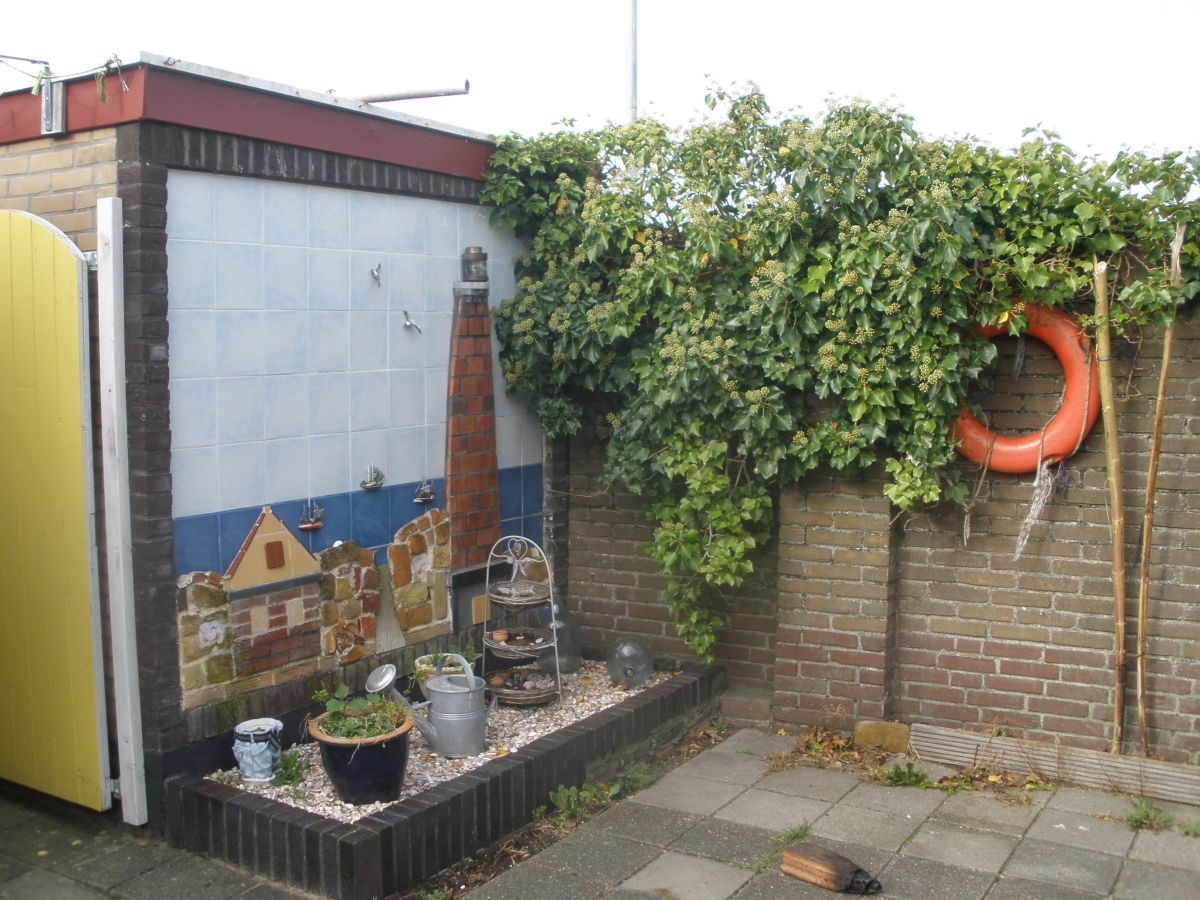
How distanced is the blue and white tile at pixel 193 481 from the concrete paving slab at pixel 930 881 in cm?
300

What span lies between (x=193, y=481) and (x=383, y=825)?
156 centimetres

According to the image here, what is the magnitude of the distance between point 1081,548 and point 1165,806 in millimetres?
1145

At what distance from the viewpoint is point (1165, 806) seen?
186 inches

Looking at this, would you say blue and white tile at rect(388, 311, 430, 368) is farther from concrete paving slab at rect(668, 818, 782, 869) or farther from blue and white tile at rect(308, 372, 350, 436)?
concrete paving slab at rect(668, 818, 782, 869)

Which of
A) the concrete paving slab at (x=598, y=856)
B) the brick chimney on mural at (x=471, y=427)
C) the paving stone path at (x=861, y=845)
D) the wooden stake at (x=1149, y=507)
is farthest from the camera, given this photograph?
the brick chimney on mural at (x=471, y=427)

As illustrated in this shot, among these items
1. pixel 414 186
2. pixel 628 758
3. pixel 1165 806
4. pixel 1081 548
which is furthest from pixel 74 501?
pixel 1165 806

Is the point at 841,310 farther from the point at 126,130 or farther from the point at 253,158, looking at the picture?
the point at 126,130

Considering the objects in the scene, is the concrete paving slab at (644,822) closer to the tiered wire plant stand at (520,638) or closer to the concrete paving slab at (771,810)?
the concrete paving slab at (771,810)

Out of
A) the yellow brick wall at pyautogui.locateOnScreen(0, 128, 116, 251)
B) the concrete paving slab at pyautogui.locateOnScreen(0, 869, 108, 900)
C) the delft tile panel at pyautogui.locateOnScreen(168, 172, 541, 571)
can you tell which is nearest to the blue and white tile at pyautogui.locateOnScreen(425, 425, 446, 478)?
the delft tile panel at pyautogui.locateOnScreen(168, 172, 541, 571)

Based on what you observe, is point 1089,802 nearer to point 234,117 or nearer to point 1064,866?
point 1064,866

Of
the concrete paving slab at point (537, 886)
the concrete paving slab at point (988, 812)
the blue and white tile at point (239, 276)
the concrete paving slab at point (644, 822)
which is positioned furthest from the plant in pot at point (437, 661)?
the concrete paving slab at point (988, 812)

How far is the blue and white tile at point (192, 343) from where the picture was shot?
435 cm

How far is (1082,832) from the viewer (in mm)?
4473

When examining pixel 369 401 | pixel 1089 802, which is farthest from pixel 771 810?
pixel 369 401
